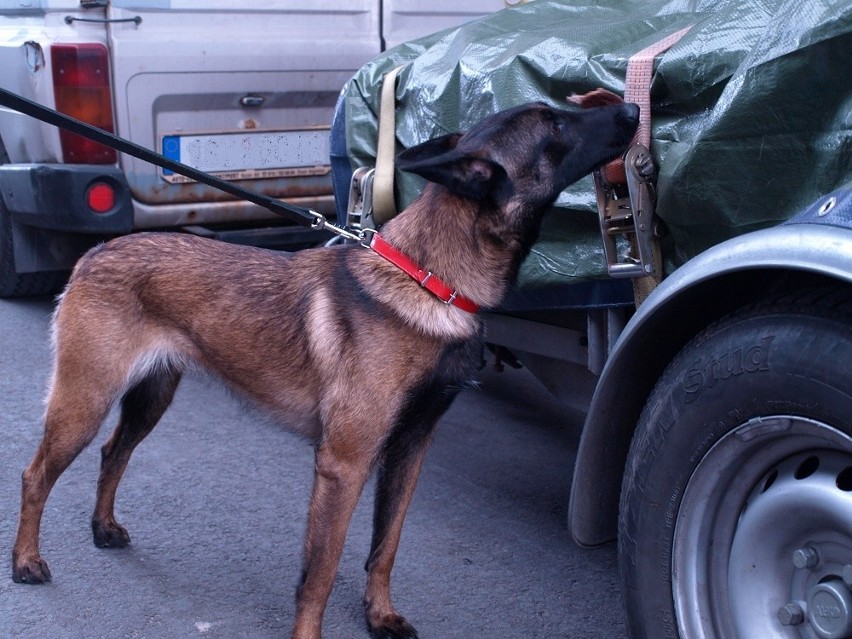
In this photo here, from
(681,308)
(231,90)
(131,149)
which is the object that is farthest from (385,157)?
(231,90)

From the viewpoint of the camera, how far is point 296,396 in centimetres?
305

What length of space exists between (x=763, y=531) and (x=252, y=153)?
387 cm

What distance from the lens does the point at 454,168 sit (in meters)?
2.62

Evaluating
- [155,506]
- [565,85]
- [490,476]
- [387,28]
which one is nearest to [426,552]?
[490,476]

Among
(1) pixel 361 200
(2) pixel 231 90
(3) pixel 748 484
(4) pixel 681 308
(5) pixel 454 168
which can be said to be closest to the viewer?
(3) pixel 748 484

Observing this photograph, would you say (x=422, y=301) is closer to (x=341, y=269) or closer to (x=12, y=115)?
(x=341, y=269)

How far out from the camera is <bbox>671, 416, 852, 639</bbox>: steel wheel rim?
1925 millimetres

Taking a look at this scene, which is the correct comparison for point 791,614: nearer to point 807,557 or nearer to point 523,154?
point 807,557

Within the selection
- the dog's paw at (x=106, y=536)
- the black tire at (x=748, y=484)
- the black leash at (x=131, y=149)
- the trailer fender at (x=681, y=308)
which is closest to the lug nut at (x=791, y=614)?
the black tire at (x=748, y=484)

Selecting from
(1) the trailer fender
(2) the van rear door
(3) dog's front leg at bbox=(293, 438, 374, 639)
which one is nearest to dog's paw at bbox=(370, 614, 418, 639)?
(3) dog's front leg at bbox=(293, 438, 374, 639)

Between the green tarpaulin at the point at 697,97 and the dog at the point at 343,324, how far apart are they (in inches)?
6.2

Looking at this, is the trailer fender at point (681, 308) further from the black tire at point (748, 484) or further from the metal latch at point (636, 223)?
the metal latch at point (636, 223)

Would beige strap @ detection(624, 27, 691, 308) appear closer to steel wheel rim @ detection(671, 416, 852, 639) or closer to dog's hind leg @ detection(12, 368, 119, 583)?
steel wheel rim @ detection(671, 416, 852, 639)

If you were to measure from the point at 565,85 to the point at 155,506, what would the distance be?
85.4 inches
